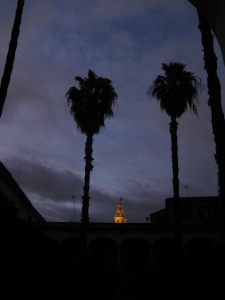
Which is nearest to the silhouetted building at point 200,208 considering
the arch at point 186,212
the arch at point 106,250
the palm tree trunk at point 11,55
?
the arch at point 186,212

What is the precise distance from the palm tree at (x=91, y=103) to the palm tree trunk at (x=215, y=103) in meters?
11.3

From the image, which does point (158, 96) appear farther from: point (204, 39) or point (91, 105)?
point (204, 39)

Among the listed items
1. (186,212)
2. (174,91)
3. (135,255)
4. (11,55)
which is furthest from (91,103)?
(186,212)

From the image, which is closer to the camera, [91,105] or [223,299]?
[223,299]

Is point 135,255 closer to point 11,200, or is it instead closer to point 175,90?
point 175,90

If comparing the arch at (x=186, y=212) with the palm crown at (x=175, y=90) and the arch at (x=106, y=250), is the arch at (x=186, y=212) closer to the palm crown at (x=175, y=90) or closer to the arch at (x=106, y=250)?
the arch at (x=106, y=250)

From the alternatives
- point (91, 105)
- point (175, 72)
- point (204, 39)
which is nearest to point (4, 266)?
point (204, 39)

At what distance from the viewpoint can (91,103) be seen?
1035 inches

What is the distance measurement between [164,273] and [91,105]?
17.1 m

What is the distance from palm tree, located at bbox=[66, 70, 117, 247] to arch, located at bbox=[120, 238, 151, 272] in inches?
552

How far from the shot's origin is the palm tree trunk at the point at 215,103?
12320mm

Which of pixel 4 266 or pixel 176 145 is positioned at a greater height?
pixel 176 145

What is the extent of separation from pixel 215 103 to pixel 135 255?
939 inches

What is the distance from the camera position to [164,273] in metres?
10.7
